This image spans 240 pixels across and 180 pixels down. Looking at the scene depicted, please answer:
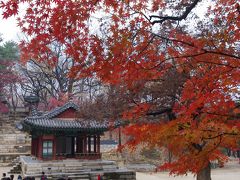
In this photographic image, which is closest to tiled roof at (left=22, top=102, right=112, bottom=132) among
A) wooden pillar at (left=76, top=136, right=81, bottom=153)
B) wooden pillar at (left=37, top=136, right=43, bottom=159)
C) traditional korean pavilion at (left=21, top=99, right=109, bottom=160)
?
traditional korean pavilion at (left=21, top=99, right=109, bottom=160)

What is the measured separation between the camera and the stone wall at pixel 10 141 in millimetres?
33375

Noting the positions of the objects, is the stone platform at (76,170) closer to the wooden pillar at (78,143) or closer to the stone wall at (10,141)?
the wooden pillar at (78,143)

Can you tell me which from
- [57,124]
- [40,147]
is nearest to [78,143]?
[57,124]

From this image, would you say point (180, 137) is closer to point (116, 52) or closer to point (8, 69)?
point (116, 52)

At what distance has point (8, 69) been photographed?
47.0m

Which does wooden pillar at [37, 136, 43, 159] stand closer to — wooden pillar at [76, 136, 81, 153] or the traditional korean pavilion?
the traditional korean pavilion

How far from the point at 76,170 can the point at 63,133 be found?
354cm

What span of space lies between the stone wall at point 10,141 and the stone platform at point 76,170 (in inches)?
403

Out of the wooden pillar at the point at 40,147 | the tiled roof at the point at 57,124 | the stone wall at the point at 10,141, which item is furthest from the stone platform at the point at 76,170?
the stone wall at the point at 10,141

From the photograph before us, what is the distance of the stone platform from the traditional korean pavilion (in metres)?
0.86

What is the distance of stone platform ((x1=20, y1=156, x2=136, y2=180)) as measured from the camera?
22.6 meters

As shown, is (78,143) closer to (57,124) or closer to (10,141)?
(57,124)

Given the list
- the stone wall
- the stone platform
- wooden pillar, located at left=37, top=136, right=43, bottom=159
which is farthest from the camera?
the stone wall

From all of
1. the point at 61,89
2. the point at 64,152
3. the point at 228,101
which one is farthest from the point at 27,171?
the point at 61,89
